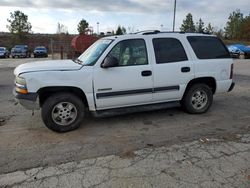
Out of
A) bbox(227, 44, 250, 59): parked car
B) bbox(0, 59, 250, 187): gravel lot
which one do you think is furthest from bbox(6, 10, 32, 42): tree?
bbox(0, 59, 250, 187): gravel lot

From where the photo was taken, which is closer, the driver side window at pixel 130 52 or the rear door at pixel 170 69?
the driver side window at pixel 130 52

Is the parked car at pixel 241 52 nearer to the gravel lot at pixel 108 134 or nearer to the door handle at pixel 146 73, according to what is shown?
the gravel lot at pixel 108 134

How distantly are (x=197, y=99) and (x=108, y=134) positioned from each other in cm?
241

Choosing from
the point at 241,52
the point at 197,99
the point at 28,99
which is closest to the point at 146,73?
the point at 197,99

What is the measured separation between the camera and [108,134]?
186 inches

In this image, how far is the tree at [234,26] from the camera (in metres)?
58.7

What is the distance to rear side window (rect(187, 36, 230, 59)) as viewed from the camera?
5.74 m

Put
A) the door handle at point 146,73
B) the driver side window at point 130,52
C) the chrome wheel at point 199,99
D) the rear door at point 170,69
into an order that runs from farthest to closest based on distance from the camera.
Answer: the chrome wheel at point 199,99, the rear door at point 170,69, the door handle at point 146,73, the driver side window at point 130,52

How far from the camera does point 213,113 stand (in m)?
6.07

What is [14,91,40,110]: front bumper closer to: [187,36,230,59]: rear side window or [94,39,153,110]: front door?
[94,39,153,110]: front door

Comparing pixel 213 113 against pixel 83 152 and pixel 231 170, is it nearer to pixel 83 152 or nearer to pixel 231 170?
pixel 231 170

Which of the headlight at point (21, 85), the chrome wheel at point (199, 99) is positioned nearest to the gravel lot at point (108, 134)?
the chrome wheel at point (199, 99)

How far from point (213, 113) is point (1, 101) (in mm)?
5684

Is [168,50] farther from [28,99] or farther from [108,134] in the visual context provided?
[28,99]
